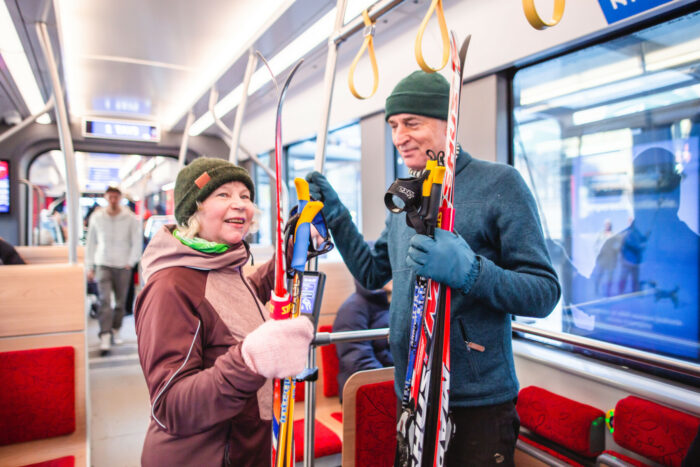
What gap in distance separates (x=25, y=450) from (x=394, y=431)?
62.5 inches

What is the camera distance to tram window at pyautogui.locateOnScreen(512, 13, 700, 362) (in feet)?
6.68

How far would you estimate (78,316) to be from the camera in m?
2.15

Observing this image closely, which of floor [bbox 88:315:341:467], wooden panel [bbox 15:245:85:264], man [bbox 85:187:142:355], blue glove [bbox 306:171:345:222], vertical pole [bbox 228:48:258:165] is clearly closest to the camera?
blue glove [bbox 306:171:345:222]

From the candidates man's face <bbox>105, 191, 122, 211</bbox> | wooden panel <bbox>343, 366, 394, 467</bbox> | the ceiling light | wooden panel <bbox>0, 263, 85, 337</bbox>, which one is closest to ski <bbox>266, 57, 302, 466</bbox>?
wooden panel <bbox>343, 366, 394, 467</bbox>

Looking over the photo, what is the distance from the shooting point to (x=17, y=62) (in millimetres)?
4266

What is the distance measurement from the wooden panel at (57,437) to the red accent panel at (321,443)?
0.87 m

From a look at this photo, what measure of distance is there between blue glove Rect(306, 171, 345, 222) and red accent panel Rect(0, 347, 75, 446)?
1.58 meters

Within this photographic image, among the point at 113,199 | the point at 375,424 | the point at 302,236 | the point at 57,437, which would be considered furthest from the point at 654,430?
the point at 113,199

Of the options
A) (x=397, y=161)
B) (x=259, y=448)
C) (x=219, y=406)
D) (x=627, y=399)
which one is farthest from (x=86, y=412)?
(x=397, y=161)

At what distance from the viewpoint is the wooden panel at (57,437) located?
186 cm

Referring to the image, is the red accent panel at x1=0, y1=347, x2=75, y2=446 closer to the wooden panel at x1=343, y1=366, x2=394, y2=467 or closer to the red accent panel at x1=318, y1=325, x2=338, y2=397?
the red accent panel at x1=318, y1=325, x2=338, y2=397

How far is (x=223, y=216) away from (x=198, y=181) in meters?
0.11

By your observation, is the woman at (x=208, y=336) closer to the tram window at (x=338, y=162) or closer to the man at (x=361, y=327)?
the man at (x=361, y=327)

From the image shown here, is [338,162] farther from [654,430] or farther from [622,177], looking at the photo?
[654,430]
